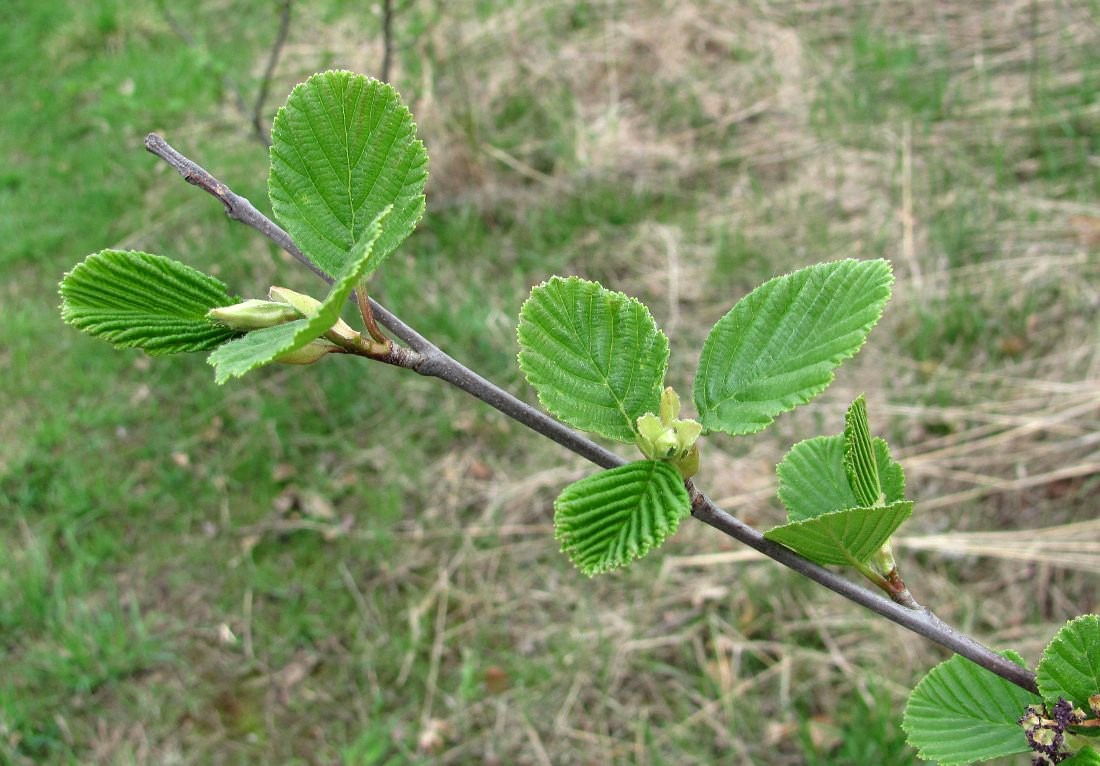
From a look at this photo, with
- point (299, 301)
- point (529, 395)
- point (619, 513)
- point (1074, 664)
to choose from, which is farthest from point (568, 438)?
point (529, 395)

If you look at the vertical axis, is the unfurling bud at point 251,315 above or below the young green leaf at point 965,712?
above

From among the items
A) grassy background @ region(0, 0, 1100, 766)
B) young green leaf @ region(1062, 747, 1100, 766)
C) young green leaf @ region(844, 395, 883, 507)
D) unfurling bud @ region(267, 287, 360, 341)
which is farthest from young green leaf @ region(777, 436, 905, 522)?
grassy background @ region(0, 0, 1100, 766)

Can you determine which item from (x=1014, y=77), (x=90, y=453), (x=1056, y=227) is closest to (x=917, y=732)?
(x=1056, y=227)

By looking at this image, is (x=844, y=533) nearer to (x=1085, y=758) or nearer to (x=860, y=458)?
(x=860, y=458)

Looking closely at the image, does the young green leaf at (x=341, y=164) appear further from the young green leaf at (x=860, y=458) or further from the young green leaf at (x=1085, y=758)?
the young green leaf at (x=1085, y=758)

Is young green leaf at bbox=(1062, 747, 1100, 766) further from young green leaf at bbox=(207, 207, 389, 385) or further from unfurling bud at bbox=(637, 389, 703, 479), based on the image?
young green leaf at bbox=(207, 207, 389, 385)

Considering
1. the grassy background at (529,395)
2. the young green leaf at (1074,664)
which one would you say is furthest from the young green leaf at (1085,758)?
the grassy background at (529,395)
